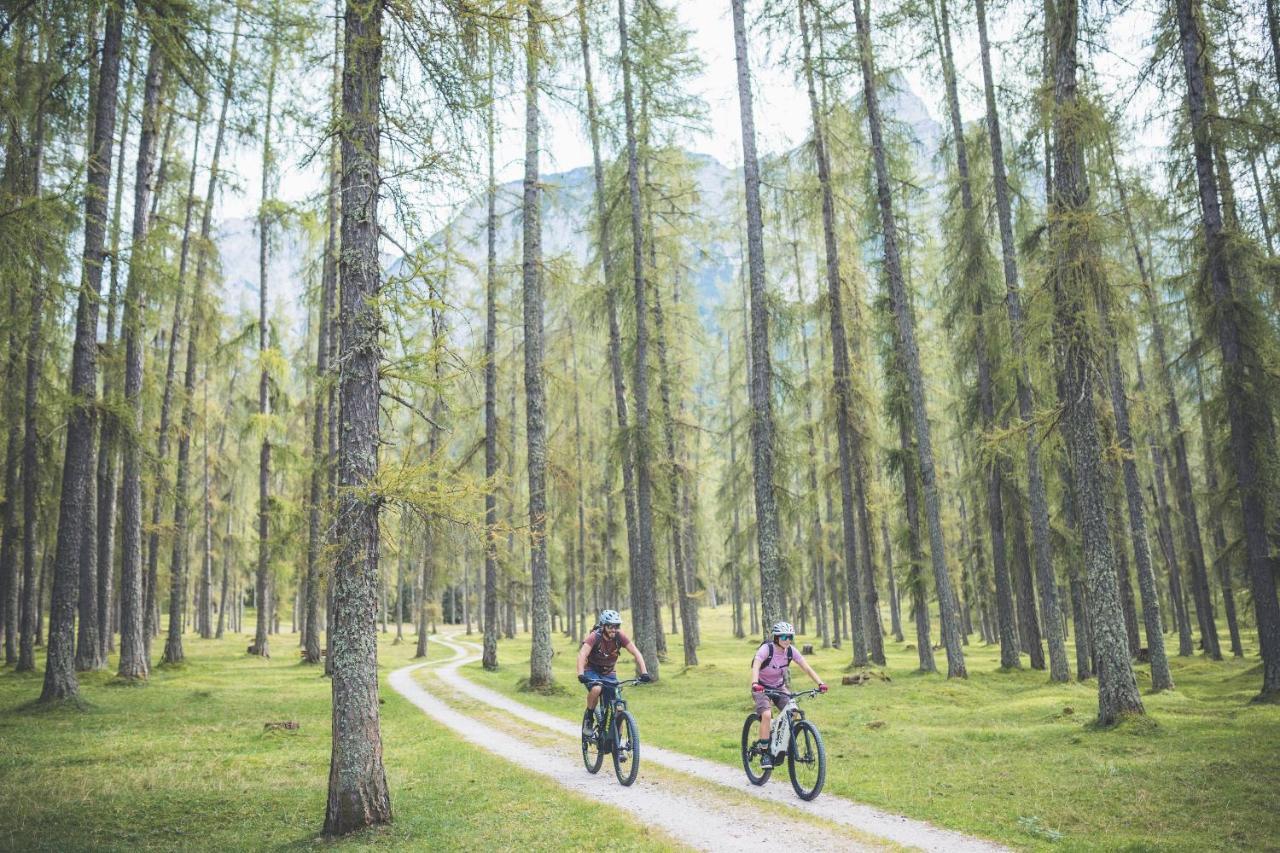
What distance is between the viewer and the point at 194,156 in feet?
79.8

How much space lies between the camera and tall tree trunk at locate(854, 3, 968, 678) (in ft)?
62.8

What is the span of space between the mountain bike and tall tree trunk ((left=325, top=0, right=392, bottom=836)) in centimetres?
439

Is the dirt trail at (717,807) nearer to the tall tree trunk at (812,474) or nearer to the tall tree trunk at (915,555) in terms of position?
the tall tree trunk at (915,555)

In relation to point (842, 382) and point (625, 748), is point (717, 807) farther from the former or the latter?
point (842, 382)

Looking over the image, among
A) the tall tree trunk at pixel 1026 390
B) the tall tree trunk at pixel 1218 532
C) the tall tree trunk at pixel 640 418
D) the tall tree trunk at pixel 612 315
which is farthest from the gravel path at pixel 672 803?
the tall tree trunk at pixel 1218 532

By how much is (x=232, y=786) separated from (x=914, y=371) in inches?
698

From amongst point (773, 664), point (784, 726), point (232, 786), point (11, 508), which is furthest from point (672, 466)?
point (11, 508)

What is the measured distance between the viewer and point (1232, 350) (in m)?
13.5

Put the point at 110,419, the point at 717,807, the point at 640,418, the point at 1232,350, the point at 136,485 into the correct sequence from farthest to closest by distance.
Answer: the point at 640,418 < the point at 136,485 < the point at 1232,350 < the point at 110,419 < the point at 717,807

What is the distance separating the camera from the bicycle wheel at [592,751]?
32.2ft

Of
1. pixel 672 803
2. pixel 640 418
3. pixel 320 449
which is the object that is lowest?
pixel 672 803

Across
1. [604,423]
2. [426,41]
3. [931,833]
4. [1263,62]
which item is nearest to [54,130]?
[426,41]

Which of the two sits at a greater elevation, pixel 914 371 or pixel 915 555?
pixel 914 371

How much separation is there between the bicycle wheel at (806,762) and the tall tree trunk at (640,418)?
11580 millimetres
